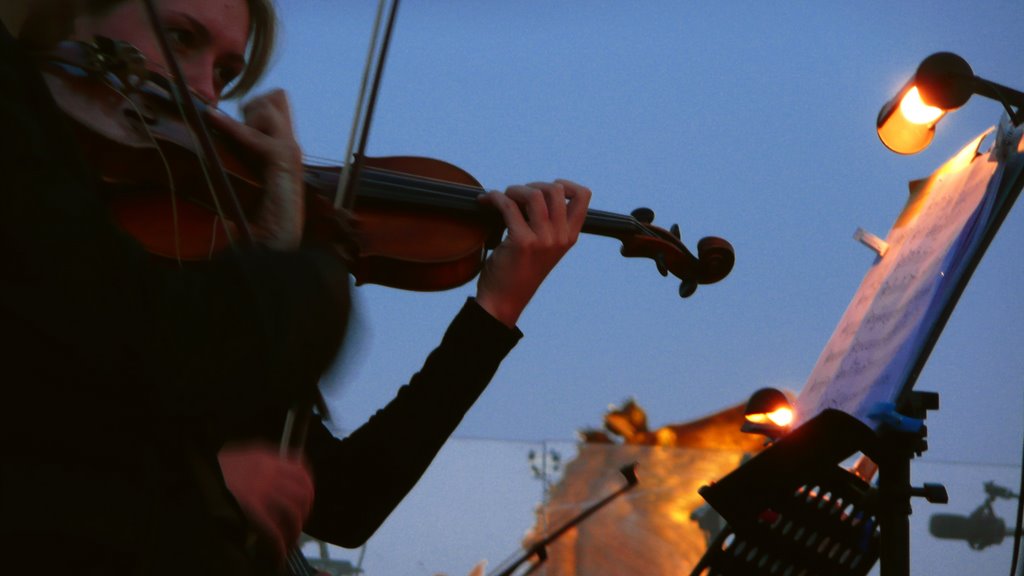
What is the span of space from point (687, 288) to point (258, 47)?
28.8 inches

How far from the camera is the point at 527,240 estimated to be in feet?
3.61

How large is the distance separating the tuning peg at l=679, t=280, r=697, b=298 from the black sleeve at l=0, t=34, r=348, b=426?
980 mm

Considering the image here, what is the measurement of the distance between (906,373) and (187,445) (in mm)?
911

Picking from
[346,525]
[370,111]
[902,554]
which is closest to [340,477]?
[346,525]

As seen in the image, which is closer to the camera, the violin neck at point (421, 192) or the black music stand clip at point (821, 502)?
the black music stand clip at point (821, 502)

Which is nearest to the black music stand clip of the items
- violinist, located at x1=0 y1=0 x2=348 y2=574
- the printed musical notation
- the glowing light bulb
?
the printed musical notation

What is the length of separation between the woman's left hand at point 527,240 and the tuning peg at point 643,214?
249 mm

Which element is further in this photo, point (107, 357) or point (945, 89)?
point (945, 89)

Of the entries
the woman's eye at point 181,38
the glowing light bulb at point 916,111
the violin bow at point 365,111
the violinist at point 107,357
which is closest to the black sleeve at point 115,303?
the violinist at point 107,357

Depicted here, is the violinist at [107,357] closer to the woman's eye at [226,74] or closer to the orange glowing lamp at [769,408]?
the woman's eye at [226,74]

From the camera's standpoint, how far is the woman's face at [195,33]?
3.25 feet

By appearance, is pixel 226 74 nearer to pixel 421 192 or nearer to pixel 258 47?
pixel 258 47

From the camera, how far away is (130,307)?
1.36 feet

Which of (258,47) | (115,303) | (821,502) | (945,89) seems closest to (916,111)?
(945,89)
